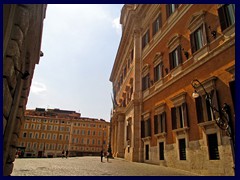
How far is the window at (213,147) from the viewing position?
28.6 ft

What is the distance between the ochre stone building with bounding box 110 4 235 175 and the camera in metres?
8.63

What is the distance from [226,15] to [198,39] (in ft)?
6.76

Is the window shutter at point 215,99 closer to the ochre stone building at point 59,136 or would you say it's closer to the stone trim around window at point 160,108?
the stone trim around window at point 160,108

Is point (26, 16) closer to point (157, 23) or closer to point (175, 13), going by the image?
point (175, 13)

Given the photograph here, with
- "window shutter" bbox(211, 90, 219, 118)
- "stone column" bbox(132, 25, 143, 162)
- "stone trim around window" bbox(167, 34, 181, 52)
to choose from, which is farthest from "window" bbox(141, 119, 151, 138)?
"window shutter" bbox(211, 90, 219, 118)

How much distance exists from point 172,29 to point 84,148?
171 ft

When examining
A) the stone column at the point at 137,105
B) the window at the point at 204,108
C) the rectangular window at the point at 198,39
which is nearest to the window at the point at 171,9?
the rectangular window at the point at 198,39

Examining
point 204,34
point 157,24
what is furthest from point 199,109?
point 157,24

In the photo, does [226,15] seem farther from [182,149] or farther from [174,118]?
[182,149]

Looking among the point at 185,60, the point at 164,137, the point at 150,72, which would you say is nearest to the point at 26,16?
the point at 185,60

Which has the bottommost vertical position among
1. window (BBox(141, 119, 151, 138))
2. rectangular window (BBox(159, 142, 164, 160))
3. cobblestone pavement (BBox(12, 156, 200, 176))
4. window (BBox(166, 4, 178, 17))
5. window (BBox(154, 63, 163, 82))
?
cobblestone pavement (BBox(12, 156, 200, 176))

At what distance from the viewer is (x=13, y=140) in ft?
19.8

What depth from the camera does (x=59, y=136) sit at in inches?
2317

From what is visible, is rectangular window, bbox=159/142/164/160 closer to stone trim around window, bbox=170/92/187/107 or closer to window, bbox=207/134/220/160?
stone trim around window, bbox=170/92/187/107
